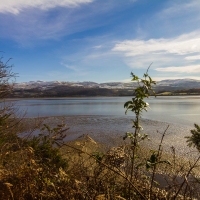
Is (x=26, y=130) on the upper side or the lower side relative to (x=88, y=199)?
lower

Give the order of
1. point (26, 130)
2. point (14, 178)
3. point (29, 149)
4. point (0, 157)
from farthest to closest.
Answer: point (26, 130)
point (0, 157)
point (29, 149)
point (14, 178)

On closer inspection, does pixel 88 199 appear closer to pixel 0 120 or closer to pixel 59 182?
pixel 59 182

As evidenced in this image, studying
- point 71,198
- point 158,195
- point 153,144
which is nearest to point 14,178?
point 71,198

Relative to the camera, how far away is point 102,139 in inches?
765

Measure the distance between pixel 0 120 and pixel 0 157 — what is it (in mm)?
5550

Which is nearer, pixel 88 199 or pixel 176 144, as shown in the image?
pixel 88 199

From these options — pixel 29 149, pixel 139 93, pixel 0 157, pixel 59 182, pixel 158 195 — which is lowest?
pixel 158 195

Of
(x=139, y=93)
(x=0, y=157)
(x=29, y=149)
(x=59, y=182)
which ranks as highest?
(x=139, y=93)

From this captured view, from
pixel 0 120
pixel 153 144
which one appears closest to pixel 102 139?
pixel 153 144

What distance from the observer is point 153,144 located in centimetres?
1703

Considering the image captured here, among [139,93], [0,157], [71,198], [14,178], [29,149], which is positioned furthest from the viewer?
[139,93]

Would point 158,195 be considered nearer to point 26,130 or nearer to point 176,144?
point 176,144

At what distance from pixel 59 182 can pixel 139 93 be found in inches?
58.2

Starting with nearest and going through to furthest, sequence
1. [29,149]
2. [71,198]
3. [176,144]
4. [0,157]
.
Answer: [71,198] → [29,149] → [0,157] → [176,144]
